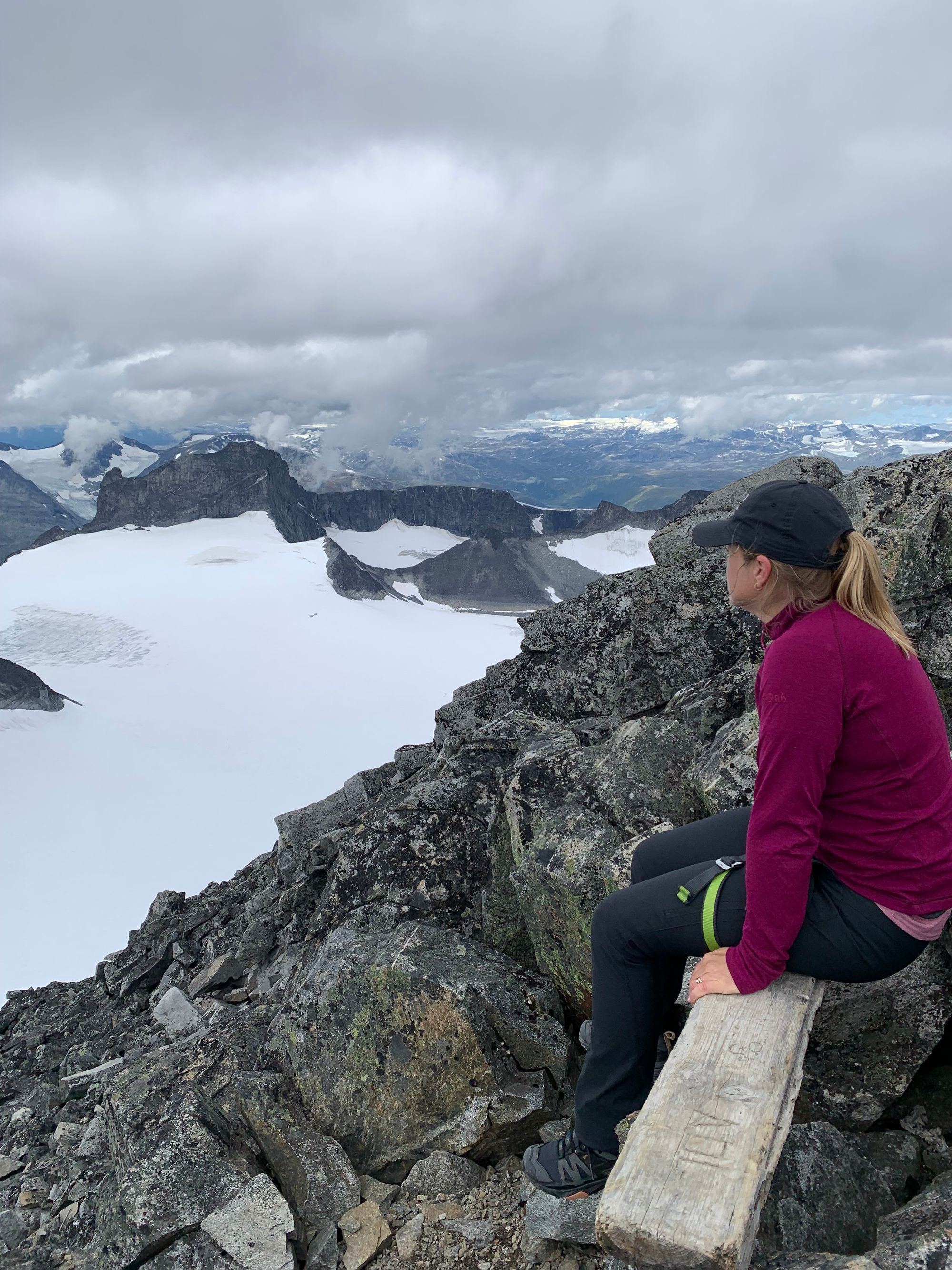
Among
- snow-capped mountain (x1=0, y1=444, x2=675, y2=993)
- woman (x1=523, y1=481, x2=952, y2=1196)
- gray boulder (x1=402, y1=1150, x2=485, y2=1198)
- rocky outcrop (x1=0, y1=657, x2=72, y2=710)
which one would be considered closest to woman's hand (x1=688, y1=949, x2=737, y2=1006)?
woman (x1=523, y1=481, x2=952, y2=1196)

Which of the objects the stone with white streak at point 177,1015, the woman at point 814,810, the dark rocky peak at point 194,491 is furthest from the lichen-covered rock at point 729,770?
the dark rocky peak at point 194,491

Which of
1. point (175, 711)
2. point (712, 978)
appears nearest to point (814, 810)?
point (712, 978)

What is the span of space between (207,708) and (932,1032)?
8221cm

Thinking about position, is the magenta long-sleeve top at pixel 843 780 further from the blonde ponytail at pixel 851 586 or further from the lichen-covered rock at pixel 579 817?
the lichen-covered rock at pixel 579 817

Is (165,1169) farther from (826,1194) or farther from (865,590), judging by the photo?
(865,590)

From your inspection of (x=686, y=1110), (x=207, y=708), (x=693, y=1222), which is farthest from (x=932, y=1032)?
(x=207, y=708)

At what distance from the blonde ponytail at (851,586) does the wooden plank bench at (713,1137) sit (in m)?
1.91

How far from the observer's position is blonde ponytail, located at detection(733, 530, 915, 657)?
372cm

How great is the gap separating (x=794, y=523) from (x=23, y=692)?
3267 inches

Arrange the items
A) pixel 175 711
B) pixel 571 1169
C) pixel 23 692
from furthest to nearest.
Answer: pixel 175 711 < pixel 23 692 < pixel 571 1169

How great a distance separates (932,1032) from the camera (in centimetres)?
499

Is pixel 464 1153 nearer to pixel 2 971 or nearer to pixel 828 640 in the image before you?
pixel 828 640

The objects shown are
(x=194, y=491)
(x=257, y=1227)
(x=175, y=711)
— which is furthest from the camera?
(x=194, y=491)

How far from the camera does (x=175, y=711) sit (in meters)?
79.3
